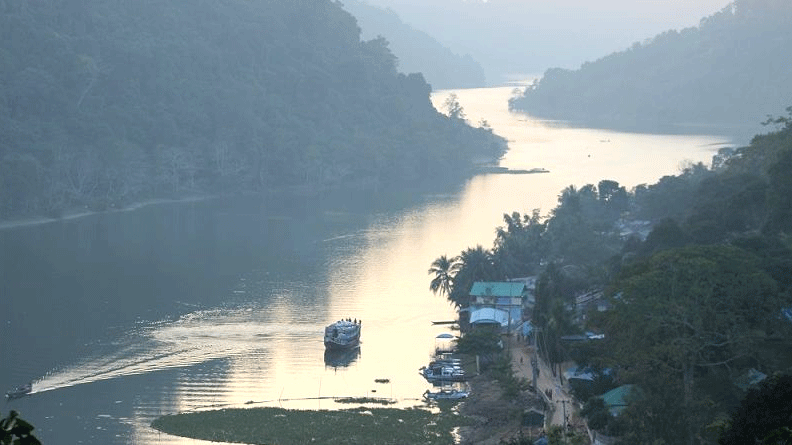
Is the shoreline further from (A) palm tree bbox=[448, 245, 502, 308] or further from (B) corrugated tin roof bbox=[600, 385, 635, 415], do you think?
(B) corrugated tin roof bbox=[600, 385, 635, 415]

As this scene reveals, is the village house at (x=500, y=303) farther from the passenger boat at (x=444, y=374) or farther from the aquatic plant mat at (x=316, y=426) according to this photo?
the aquatic plant mat at (x=316, y=426)

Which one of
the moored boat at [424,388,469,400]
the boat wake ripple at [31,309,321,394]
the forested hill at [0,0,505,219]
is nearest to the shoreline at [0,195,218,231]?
the forested hill at [0,0,505,219]

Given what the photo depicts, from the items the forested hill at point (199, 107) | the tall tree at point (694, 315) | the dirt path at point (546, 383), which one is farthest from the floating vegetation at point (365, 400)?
the forested hill at point (199, 107)

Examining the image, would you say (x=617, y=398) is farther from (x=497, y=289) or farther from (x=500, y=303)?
(x=497, y=289)

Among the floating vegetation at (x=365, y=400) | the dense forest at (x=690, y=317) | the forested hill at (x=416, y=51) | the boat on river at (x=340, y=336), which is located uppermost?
the forested hill at (x=416, y=51)

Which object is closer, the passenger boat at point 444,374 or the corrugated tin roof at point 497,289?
the passenger boat at point 444,374

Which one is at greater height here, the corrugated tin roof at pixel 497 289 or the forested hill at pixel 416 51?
the forested hill at pixel 416 51

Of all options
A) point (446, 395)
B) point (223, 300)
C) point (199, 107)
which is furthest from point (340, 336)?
point (199, 107)

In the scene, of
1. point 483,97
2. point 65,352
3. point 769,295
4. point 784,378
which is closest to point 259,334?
point 65,352
